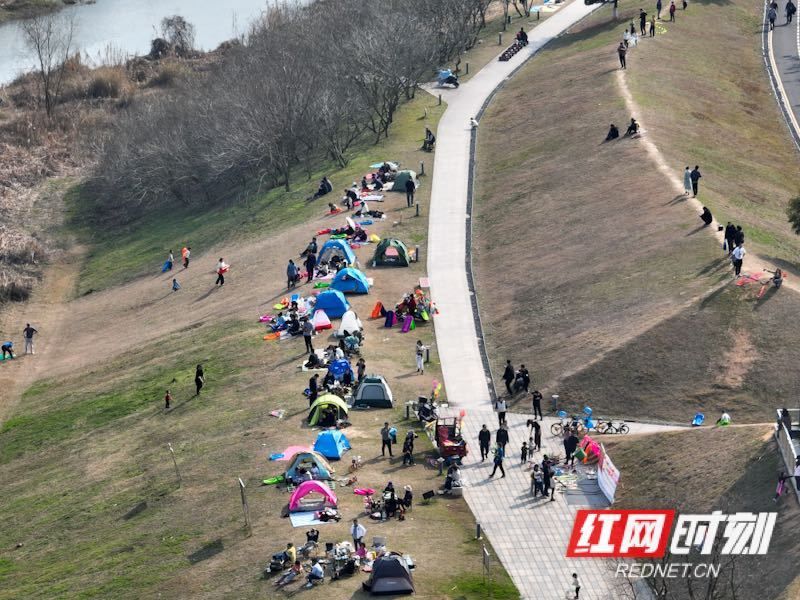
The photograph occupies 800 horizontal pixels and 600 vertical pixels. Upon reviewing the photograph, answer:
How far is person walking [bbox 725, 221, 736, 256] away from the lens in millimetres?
58938

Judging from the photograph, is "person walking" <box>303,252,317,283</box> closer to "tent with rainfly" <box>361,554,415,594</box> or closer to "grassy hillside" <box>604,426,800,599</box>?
"grassy hillside" <box>604,426,800,599</box>

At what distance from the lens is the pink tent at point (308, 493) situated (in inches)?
1767

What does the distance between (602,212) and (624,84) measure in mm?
24627

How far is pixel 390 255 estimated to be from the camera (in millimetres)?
71438

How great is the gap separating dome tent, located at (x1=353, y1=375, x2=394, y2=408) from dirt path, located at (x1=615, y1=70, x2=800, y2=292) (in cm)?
1681

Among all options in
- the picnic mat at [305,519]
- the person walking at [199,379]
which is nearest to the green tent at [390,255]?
the person walking at [199,379]

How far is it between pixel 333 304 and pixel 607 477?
21.6 meters

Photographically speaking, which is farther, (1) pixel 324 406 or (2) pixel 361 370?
(2) pixel 361 370

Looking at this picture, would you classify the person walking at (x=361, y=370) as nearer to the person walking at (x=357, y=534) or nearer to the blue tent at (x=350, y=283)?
the blue tent at (x=350, y=283)

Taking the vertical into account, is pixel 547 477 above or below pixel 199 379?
below

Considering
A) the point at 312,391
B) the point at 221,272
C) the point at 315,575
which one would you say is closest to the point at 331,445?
the point at 312,391

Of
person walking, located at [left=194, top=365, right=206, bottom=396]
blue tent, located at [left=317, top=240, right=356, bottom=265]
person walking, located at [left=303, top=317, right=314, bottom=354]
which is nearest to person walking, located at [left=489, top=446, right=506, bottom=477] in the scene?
person walking, located at [left=303, top=317, right=314, bottom=354]

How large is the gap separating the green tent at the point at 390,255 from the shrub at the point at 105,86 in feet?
226

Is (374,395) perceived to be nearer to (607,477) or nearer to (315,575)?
(607,477)
